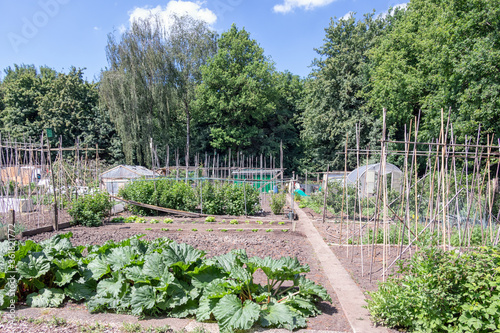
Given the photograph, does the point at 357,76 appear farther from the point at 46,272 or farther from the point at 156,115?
the point at 46,272

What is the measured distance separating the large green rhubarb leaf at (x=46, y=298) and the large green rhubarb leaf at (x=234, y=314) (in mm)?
2113

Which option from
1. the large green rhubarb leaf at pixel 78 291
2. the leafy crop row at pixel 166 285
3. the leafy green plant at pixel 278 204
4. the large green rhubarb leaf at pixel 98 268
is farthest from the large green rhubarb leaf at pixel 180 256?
the leafy green plant at pixel 278 204

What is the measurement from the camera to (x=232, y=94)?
33.2 meters

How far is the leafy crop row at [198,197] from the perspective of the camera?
12.6 metres

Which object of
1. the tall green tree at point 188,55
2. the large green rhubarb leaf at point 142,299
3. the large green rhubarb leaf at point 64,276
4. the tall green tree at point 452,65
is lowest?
the large green rhubarb leaf at point 142,299

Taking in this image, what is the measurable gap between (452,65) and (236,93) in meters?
21.3

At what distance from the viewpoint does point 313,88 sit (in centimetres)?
3033

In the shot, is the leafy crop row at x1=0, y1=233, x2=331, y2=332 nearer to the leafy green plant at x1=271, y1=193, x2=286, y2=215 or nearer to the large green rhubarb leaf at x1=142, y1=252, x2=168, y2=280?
the large green rhubarb leaf at x1=142, y1=252, x2=168, y2=280

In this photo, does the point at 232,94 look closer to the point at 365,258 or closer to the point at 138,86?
the point at 138,86

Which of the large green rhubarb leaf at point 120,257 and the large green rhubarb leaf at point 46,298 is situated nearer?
the large green rhubarb leaf at point 46,298

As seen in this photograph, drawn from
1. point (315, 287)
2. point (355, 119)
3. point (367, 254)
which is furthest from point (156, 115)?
point (315, 287)

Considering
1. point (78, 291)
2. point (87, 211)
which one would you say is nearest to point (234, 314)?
point (78, 291)

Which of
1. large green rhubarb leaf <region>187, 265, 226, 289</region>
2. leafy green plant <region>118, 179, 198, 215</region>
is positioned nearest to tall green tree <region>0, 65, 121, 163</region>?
leafy green plant <region>118, 179, 198, 215</region>

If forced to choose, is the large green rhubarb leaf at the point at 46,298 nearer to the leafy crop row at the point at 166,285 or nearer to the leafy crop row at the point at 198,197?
the leafy crop row at the point at 166,285
